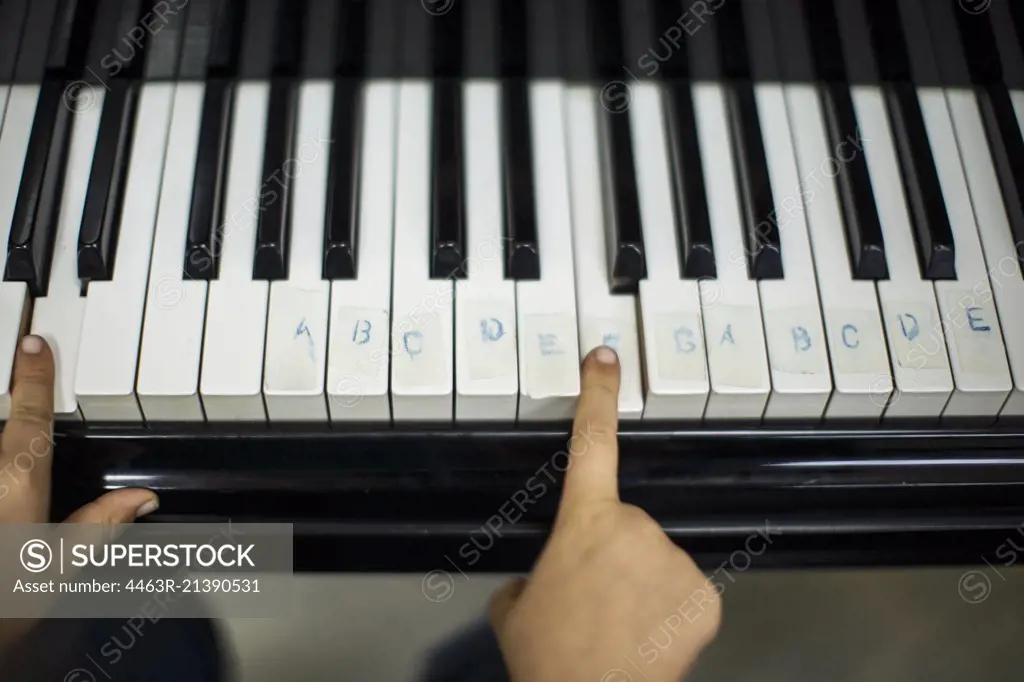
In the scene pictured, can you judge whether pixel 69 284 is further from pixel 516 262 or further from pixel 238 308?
pixel 516 262

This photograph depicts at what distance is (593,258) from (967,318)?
1.30 ft

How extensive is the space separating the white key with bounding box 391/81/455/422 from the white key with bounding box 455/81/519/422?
2cm

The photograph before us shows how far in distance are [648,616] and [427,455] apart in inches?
11.0

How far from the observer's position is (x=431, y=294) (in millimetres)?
966

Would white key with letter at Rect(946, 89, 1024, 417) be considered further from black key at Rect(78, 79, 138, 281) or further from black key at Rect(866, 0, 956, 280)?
black key at Rect(78, 79, 138, 281)

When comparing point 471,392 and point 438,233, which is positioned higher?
point 438,233

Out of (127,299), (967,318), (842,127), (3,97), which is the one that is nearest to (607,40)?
(842,127)

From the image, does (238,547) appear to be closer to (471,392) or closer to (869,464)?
(471,392)

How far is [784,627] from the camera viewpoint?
3.67ft

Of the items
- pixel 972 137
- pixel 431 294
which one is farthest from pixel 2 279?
pixel 972 137

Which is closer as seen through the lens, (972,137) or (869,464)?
(869,464)

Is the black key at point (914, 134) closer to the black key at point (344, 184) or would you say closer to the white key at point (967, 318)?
the white key at point (967, 318)

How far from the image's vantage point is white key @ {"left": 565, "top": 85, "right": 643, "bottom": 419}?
3.11 ft

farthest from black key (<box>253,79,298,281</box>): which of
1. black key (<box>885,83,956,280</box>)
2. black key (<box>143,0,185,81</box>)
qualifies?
black key (<box>885,83,956,280</box>)
